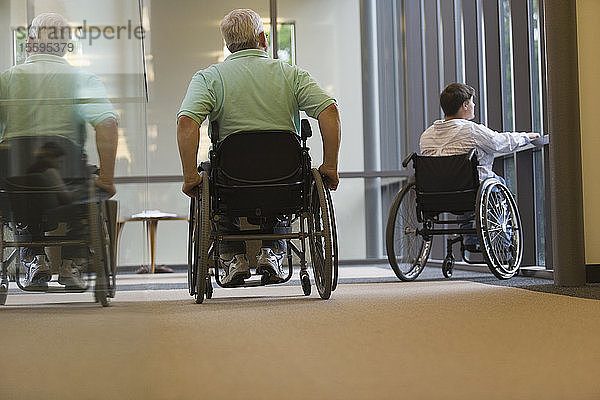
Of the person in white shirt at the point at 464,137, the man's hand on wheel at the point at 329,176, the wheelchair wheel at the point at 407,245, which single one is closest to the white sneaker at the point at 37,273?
the man's hand on wheel at the point at 329,176

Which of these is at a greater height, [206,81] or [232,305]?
[206,81]

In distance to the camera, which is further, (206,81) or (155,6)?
(155,6)

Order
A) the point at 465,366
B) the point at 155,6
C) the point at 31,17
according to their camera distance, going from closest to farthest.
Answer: the point at 31,17, the point at 465,366, the point at 155,6

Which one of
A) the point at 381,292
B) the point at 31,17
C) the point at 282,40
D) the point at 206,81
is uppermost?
the point at 282,40

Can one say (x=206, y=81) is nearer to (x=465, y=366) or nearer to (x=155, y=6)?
(x=465, y=366)

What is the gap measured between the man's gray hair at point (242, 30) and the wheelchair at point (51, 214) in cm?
263

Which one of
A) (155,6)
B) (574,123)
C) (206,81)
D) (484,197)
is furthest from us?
(155,6)

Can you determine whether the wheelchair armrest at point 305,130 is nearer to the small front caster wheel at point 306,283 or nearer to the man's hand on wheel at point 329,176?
the man's hand on wheel at point 329,176

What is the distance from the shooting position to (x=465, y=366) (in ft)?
5.20

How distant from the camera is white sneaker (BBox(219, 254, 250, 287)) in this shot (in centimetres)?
350

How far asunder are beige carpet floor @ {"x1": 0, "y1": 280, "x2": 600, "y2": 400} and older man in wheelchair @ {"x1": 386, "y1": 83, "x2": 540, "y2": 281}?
50.3 inches

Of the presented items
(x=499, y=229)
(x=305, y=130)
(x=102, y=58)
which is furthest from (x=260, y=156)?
(x=102, y=58)

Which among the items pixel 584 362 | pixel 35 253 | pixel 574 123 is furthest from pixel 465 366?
pixel 574 123

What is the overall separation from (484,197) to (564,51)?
0.87m
